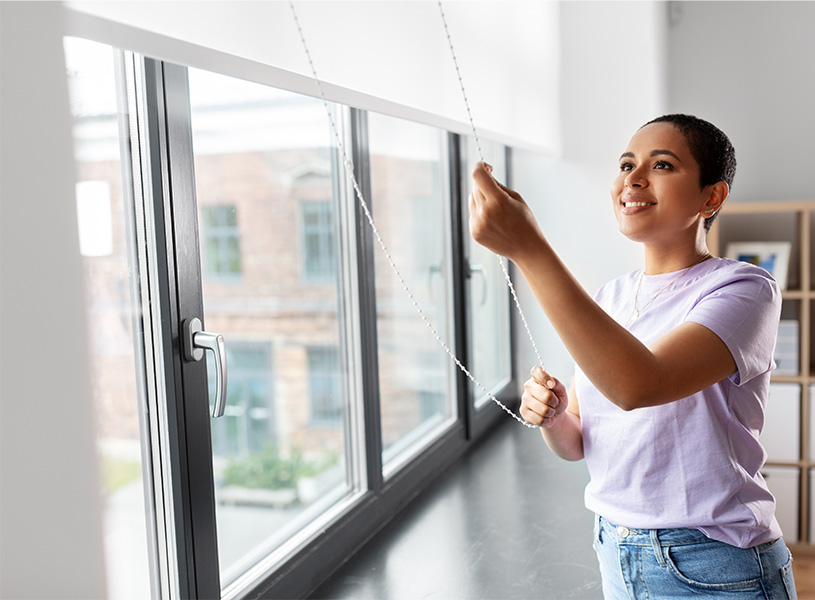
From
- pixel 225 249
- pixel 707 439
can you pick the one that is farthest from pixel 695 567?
pixel 225 249

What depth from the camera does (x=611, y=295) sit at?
115 centimetres

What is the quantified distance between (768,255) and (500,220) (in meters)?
2.55

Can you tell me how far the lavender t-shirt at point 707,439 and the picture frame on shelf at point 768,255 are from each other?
213cm

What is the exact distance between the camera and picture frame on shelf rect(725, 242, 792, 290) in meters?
2.92

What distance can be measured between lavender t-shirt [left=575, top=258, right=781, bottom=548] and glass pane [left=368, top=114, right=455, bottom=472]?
4.13 ft

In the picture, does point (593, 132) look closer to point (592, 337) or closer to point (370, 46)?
point (370, 46)

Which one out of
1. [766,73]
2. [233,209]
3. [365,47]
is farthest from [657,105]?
[233,209]

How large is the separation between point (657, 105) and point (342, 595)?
2271mm

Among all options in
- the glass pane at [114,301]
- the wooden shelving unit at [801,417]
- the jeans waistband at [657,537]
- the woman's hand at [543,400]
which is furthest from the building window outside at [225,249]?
the jeans waistband at [657,537]

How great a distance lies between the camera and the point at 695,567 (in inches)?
38.4

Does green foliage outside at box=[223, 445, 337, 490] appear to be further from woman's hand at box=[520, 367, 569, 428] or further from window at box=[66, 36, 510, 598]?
woman's hand at box=[520, 367, 569, 428]

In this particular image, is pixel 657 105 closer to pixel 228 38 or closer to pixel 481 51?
pixel 481 51

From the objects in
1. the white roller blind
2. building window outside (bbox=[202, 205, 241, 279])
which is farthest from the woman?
building window outside (bbox=[202, 205, 241, 279])

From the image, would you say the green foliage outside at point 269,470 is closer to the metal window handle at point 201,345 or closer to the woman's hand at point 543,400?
the metal window handle at point 201,345
